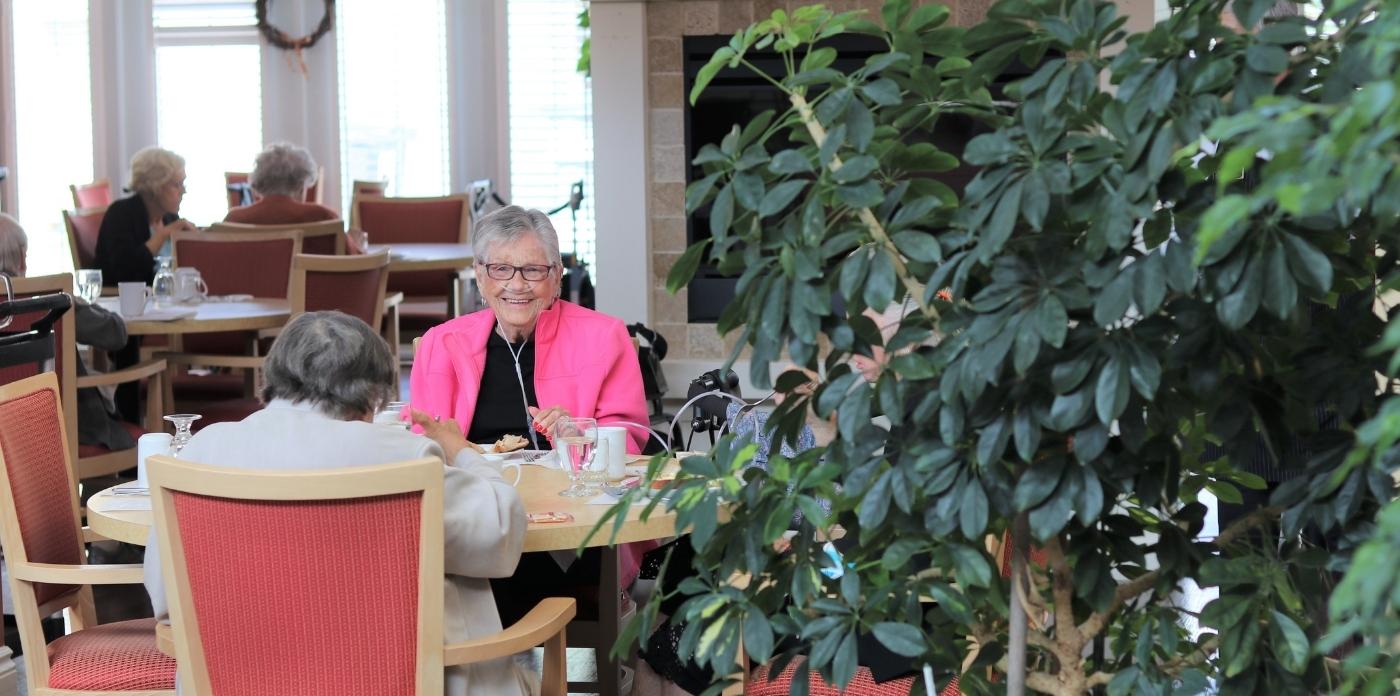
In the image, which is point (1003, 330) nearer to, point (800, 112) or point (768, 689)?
point (800, 112)

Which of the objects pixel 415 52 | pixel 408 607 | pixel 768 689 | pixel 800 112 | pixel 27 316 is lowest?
pixel 768 689

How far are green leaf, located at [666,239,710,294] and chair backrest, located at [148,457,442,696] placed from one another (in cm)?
55

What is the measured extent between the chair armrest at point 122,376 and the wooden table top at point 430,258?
6.74 ft

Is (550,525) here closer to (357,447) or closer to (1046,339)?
(357,447)

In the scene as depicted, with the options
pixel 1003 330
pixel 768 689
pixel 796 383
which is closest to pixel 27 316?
pixel 768 689

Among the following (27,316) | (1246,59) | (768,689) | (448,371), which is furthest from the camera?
(27,316)

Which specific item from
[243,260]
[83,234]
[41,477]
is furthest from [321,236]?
[41,477]

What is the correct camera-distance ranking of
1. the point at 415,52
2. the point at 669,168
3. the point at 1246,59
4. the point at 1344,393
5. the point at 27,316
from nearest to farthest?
1. the point at 1246,59
2. the point at 1344,393
3. the point at 27,316
4. the point at 669,168
5. the point at 415,52

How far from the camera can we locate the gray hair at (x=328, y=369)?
237cm

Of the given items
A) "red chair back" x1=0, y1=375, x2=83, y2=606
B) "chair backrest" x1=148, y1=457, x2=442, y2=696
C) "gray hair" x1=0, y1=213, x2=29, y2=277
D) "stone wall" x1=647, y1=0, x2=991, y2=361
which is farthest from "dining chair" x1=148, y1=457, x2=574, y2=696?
"stone wall" x1=647, y1=0, x2=991, y2=361

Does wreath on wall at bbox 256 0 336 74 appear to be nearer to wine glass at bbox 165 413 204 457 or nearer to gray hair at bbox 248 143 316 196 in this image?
gray hair at bbox 248 143 316 196

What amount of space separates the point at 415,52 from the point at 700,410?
717 centimetres

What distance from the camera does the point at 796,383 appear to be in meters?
1.73

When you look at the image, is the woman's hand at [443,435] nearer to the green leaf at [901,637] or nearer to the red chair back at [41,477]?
the red chair back at [41,477]
